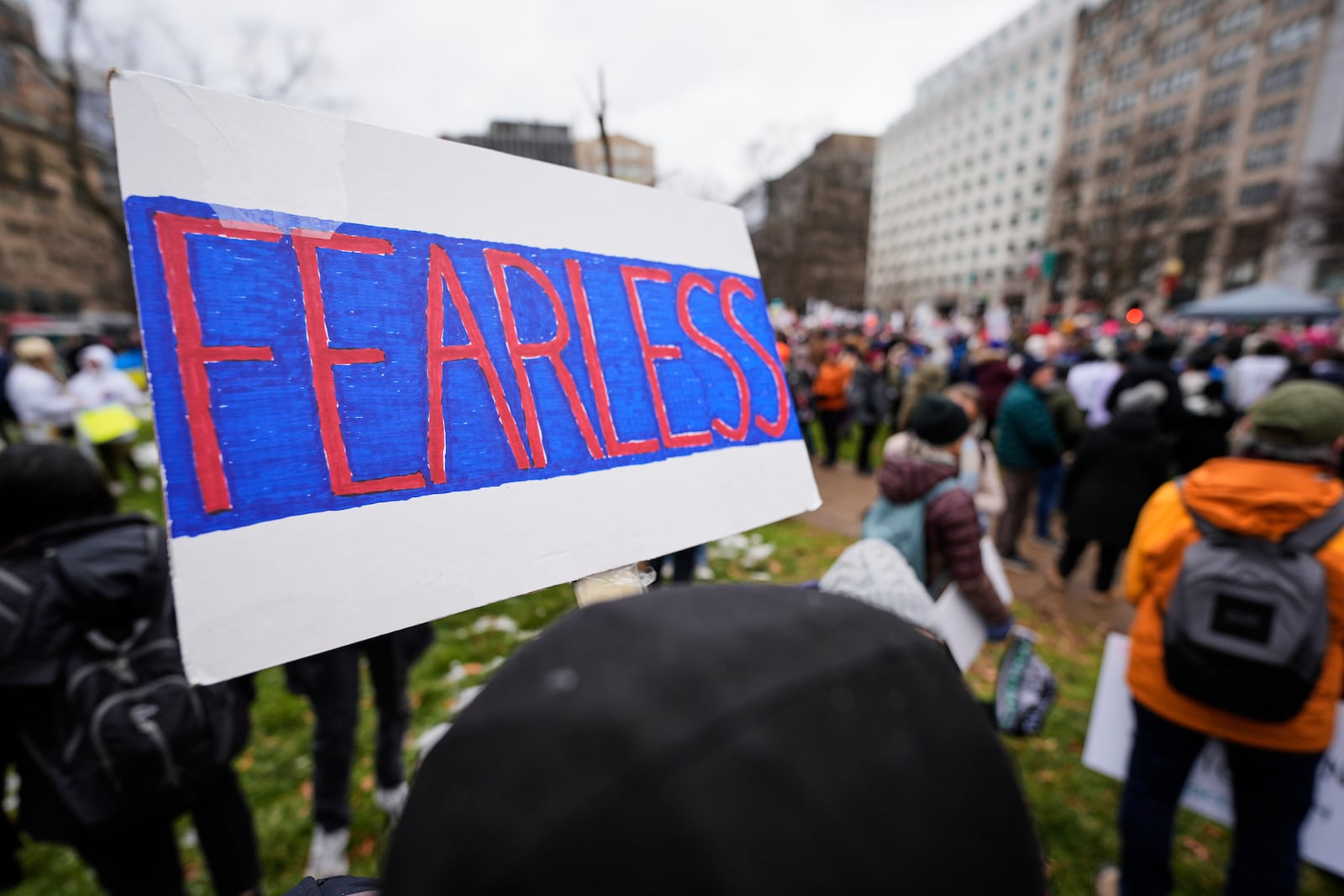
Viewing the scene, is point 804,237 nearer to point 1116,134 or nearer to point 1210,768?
point 1210,768

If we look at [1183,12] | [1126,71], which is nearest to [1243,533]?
[1183,12]

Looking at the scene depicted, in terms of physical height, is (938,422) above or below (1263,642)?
above

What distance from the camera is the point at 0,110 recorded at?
2022 cm

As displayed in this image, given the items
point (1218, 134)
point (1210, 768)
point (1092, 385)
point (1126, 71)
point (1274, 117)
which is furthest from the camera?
point (1126, 71)

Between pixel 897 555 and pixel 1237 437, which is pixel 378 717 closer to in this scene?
pixel 897 555

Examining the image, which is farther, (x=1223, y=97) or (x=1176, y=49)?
(x=1176, y=49)

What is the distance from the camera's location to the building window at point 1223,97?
1606 inches

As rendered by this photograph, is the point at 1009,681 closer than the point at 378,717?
Yes

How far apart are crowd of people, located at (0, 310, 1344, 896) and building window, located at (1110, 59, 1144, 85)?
199 feet

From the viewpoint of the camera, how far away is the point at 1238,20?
40312 mm

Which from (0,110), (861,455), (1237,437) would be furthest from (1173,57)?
(0,110)

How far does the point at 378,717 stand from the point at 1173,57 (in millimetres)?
66185

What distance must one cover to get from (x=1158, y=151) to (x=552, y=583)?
149 feet

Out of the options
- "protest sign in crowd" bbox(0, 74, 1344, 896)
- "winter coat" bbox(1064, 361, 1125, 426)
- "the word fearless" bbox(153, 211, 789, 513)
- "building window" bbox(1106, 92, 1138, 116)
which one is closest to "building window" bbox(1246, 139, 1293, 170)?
"building window" bbox(1106, 92, 1138, 116)
